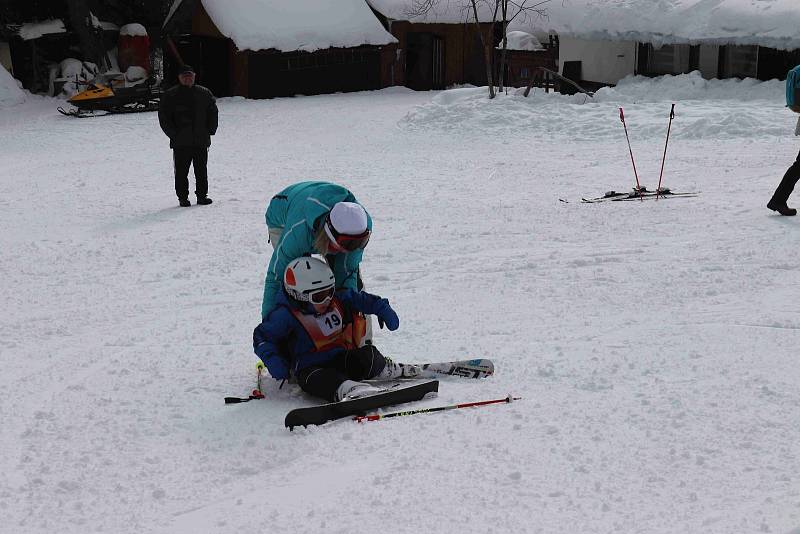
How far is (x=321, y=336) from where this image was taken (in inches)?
228

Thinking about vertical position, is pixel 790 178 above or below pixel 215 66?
below

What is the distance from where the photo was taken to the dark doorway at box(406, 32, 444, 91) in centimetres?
3169

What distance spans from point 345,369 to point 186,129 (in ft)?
24.3

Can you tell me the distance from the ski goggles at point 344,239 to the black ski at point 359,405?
832mm

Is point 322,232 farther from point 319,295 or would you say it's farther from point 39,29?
point 39,29

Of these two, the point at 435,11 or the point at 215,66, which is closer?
the point at 215,66

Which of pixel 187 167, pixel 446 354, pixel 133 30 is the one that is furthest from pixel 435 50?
pixel 446 354

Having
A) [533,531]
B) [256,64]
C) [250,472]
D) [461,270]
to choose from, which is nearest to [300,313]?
[250,472]

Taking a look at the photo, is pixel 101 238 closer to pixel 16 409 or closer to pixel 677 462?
pixel 16 409

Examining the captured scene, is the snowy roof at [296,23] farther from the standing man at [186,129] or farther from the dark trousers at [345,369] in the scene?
the dark trousers at [345,369]

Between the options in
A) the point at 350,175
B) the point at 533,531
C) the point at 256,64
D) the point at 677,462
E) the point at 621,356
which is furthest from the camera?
the point at 256,64

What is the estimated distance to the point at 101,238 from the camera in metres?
10.6

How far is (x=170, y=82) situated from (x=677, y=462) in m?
26.7

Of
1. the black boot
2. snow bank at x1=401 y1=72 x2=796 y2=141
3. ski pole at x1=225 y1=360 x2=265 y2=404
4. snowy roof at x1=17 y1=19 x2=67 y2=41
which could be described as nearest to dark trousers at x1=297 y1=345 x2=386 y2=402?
ski pole at x1=225 y1=360 x2=265 y2=404
